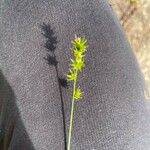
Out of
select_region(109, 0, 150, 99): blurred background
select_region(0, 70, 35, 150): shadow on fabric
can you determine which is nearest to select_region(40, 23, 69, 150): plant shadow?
select_region(0, 70, 35, 150): shadow on fabric

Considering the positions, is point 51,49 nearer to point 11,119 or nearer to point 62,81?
point 62,81

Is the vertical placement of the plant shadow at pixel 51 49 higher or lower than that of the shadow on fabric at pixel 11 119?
higher

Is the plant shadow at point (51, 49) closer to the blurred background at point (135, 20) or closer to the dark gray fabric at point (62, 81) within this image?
the dark gray fabric at point (62, 81)

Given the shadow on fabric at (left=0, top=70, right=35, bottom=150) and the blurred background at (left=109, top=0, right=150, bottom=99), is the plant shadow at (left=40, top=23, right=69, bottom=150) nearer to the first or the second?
the shadow on fabric at (left=0, top=70, right=35, bottom=150)

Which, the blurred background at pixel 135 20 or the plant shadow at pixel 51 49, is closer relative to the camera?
the plant shadow at pixel 51 49

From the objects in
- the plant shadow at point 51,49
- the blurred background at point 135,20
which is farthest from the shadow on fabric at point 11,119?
the blurred background at point 135,20

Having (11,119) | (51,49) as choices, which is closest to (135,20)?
(51,49)

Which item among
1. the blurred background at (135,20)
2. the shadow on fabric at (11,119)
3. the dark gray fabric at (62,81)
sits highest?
the blurred background at (135,20)

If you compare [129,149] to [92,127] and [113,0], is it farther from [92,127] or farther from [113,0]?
[113,0]
